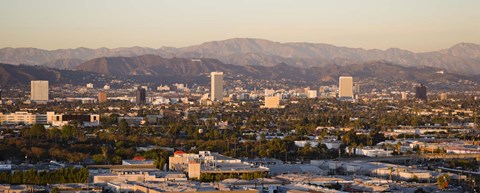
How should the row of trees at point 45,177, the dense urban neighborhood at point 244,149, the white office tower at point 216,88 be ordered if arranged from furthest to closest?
the white office tower at point 216,88, the dense urban neighborhood at point 244,149, the row of trees at point 45,177

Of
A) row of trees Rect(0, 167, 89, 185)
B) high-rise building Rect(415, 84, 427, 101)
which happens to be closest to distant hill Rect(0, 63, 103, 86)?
high-rise building Rect(415, 84, 427, 101)

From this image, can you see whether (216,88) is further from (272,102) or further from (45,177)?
(45,177)

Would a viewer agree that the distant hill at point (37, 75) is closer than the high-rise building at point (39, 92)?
No

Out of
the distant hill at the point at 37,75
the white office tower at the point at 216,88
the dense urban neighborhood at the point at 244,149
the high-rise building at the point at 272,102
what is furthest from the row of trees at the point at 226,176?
the distant hill at the point at 37,75

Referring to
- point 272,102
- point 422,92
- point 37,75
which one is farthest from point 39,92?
point 422,92

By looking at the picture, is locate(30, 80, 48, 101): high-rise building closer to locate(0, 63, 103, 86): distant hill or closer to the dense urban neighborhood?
the dense urban neighborhood

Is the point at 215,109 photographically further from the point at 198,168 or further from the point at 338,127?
the point at 198,168

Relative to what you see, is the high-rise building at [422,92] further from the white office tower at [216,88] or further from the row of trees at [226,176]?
the row of trees at [226,176]

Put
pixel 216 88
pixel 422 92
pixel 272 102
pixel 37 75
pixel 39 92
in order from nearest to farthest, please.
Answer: pixel 272 102 → pixel 39 92 → pixel 422 92 → pixel 216 88 → pixel 37 75

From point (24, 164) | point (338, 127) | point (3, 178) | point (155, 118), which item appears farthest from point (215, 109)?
point (3, 178)

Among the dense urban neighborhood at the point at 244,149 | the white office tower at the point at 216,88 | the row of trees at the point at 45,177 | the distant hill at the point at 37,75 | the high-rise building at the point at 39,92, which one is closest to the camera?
the row of trees at the point at 45,177

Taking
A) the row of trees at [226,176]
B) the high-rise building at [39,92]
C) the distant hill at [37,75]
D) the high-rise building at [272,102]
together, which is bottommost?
the row of trees at [226,176]
